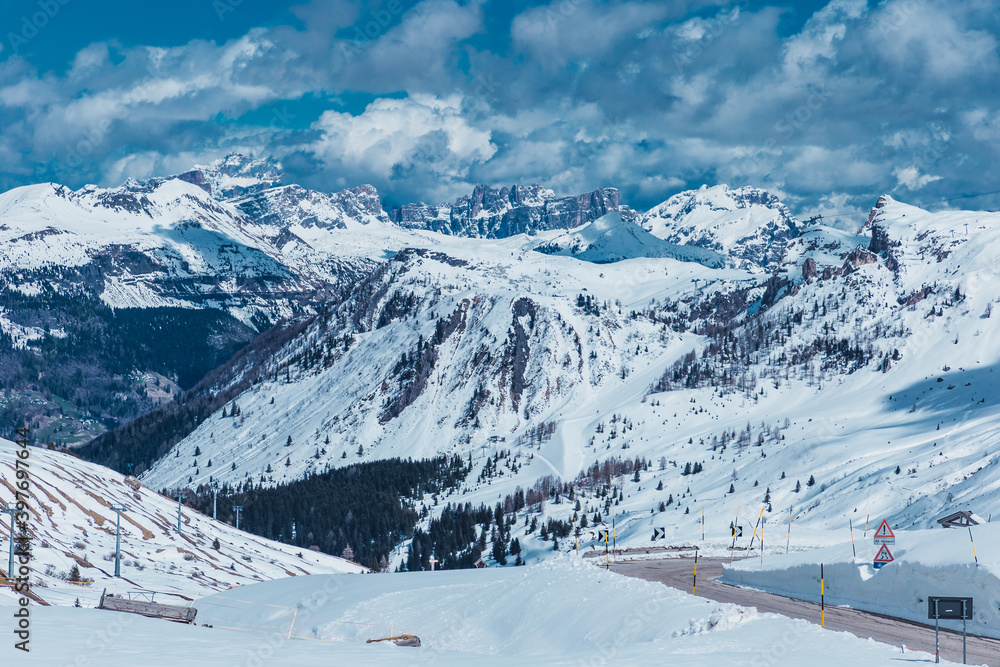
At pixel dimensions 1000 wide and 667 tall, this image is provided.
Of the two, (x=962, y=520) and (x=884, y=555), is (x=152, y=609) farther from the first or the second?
(x=962, y=520)

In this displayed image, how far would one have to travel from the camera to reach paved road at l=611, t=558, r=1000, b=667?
3462 centimetres

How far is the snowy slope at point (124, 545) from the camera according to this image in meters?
64.2

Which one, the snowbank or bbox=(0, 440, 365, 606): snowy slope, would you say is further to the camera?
bbox=(0, 440, 365, 606): snowy slope

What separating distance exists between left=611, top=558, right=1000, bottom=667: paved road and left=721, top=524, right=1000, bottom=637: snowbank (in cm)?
129

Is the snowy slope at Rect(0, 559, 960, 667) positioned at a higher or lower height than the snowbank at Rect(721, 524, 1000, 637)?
lower

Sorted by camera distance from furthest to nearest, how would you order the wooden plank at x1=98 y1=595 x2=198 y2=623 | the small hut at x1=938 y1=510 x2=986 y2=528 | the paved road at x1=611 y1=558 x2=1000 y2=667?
1. the small hut at x1=938 y1=510 x2=986 y2=528
2. the wooden plank at x1=98 y1=595 x2=198 y2=623
3. the paved road at x1=611 y1=558 x2=1000 y2=667

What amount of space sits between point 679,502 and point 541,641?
121137 millimetres

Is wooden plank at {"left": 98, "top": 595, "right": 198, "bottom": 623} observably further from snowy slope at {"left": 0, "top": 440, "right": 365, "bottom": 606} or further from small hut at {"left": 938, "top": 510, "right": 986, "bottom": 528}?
small hut at {"left": 938, "top": 510, "right": 986, "bottom": 528}

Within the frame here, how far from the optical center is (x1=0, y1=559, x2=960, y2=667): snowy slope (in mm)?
29438

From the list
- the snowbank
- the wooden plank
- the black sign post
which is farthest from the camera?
the wooden plank

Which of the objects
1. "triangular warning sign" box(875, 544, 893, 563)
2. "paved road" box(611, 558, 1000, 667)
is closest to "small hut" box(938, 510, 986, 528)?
"paved road" box(611, 558, 1000, 667)

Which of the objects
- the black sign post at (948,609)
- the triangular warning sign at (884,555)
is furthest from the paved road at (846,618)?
the triangular warning sign at (884,555)

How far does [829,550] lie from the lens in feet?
182

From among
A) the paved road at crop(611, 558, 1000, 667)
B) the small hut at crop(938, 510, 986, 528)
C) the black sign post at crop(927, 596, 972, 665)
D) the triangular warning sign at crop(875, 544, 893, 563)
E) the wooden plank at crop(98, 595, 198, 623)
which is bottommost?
the wooden plank at crop(98, 595, 198, 623)
